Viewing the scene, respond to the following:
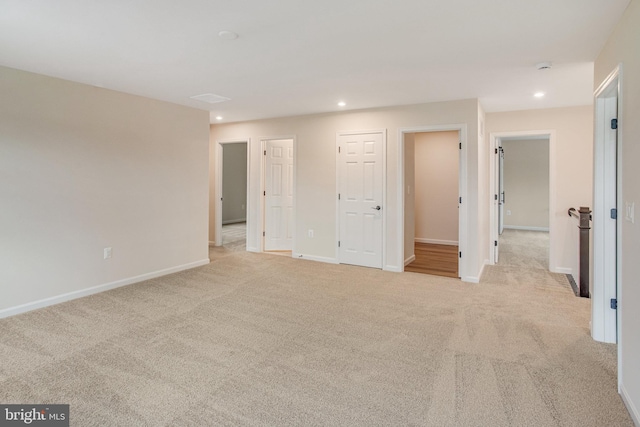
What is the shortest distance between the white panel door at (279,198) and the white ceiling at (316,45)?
81.3 inches

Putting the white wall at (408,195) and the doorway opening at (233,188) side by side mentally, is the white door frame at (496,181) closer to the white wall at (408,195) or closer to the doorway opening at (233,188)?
the white wall at (408,195)

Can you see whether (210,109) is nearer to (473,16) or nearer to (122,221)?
(122,221)

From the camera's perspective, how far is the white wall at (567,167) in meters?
4.89

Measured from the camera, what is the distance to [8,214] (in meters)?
3.32

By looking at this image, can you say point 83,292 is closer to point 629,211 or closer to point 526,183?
point 629,211

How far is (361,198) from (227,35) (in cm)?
321

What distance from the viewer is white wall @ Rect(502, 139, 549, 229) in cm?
941

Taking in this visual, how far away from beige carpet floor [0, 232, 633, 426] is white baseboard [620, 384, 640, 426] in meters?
0.04

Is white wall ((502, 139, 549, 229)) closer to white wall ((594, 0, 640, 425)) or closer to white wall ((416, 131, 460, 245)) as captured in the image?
white wall ((416, 131, 460, 245))

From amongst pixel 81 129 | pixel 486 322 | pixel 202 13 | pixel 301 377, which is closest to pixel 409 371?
pixel 301 377

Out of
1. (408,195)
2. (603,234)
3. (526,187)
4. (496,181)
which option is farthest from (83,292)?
(526,187)

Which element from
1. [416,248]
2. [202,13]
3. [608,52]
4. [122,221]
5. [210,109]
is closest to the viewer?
[202,13]

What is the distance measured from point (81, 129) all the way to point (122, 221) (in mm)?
1149

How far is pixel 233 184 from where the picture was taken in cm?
1038
